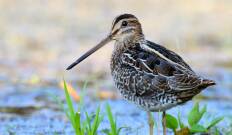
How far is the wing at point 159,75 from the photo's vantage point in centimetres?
591

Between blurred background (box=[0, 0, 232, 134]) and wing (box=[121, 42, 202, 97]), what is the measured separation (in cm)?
201

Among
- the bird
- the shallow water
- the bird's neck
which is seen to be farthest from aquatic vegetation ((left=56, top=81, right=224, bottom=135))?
the bird's neck

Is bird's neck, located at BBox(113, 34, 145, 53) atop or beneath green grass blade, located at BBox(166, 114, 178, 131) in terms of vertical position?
atop

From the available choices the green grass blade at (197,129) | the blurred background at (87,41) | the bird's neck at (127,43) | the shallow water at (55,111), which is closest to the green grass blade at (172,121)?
the green grass blade at (197,129)

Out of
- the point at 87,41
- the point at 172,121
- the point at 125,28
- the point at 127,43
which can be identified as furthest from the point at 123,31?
the point at 87,41

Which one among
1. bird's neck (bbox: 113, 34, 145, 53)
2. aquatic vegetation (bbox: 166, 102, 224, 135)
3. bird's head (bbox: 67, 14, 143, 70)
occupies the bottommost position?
aquatic vegetation (bbox: 166, 102, 224, 135)

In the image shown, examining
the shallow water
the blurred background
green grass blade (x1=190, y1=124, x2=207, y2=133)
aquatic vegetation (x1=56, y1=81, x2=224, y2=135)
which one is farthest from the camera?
the blurred background

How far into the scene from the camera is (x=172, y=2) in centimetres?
1177

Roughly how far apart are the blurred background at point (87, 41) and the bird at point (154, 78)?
1887 millimetres

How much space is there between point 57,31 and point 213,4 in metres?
2.50

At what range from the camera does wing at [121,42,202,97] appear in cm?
591

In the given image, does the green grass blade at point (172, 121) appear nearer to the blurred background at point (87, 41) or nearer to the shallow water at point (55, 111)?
the shallow water at point (55, 111)

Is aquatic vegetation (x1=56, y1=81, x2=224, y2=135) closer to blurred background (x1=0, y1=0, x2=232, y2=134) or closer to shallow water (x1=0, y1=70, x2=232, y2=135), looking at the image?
shallow water (x1=0, y1=70, x2=232, y2=135)

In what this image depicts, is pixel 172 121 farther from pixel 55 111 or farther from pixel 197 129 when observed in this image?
pixel 55 111
